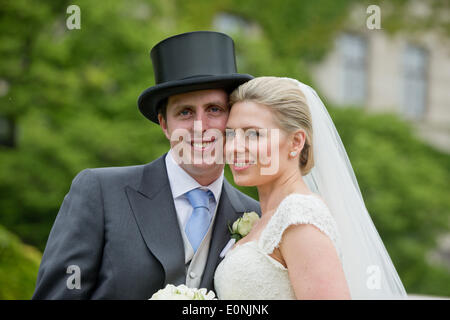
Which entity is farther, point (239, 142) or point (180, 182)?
point (180, 182)

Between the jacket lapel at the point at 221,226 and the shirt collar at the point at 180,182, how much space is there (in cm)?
8

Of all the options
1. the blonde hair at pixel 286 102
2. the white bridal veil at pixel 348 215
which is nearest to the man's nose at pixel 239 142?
the blonde hair at pixel 286 102

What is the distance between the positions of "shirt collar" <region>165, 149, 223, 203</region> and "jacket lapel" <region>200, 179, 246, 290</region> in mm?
83

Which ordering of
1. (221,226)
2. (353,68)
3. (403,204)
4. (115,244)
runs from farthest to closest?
(353,68) → (403,204) → (221,226) → (115,244)

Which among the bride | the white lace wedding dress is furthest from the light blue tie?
the white lace wedding dress

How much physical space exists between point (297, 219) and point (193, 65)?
1205mm

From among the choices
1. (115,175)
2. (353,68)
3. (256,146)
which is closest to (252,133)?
(256,146)

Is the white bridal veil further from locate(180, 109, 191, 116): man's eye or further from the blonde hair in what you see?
locate(180, 109, 191, 116): man's eye

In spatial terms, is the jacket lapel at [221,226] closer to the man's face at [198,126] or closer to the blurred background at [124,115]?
the man's face at [198,126]

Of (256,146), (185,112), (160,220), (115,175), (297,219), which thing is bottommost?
(160,220)

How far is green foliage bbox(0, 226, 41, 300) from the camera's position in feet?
17.7

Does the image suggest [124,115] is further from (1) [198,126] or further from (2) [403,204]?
(1) [198,126]

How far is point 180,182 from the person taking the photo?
Result: 11.3ft

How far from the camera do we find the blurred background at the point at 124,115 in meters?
11.2
